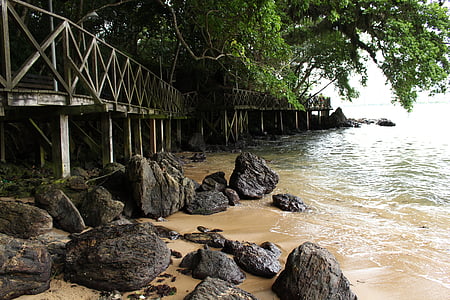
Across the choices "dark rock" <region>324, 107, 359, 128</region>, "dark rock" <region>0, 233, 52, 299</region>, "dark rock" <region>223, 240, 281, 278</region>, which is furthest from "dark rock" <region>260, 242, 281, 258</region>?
"dark rock" <region>324, 107, 359, 128</region>

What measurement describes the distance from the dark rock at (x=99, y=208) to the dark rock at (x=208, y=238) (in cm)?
102

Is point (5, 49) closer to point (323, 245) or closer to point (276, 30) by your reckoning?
point (323, 245)

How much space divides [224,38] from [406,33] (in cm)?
625

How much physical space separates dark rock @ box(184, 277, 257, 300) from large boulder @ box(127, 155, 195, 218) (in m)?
2.53

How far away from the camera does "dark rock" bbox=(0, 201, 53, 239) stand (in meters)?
3.40

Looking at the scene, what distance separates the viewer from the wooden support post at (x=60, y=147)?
5168 mm

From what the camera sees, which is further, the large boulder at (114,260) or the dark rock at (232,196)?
the dark rock at (232,196)

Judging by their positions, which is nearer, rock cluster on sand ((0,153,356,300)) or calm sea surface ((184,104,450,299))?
rock cluster on sand ((0,153,356,300))

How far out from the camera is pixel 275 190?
736cm

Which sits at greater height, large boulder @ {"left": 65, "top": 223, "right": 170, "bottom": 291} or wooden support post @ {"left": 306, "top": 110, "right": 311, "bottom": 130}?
wooden support post @ {"left": 306, "top": 110, "right": 311, "bottom": 130}

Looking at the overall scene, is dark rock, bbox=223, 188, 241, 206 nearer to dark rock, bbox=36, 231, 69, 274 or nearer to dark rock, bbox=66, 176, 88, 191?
dark rock, bbox=66, 176, 88, 191

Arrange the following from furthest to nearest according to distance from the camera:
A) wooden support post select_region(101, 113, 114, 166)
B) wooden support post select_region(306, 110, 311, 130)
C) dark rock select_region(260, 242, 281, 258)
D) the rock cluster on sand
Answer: wooden support post select_region(306, 110, 311, 130) < wooden support post select_region(101, 113, 114, 166) < dark rock select_region(260, 242, 281, 258) < the rock cluster on sand

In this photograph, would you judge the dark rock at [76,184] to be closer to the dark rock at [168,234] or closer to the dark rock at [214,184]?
the dark rock at [168,234]

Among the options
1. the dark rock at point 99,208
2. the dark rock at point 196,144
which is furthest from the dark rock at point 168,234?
the dark rock at point 196,144
